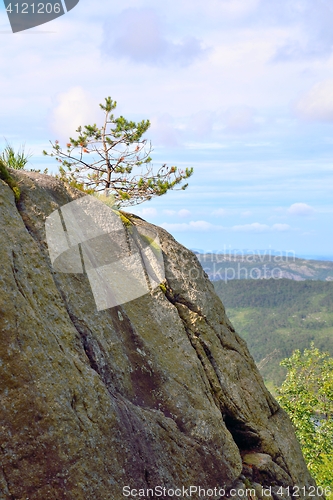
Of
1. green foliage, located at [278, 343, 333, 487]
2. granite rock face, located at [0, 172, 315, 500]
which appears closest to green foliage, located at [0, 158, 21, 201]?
granite rock face, located at [0, 172, 315, 500]

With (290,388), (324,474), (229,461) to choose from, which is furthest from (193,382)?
(290,388)

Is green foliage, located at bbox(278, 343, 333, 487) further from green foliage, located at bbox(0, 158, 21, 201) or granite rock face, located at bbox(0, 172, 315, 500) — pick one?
green foliage, located at bbox(0, 158, 21, 201)

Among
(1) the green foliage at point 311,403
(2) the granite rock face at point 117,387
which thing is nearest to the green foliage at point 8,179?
(2) the granite rock face at point 117,387

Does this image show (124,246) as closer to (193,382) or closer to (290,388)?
(193,382)

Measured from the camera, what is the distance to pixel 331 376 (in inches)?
1591

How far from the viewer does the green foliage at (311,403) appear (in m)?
37.7

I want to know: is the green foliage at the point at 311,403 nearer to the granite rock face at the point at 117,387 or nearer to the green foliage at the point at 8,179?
the granite rock face at the point at 117,387

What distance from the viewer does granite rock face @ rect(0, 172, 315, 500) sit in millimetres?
8094

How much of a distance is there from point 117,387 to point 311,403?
33.5 m

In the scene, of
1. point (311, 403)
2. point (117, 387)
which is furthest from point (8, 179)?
point (311, 403)

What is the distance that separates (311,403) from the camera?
130 ft

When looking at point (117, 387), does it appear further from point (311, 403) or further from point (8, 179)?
point (311, 403)

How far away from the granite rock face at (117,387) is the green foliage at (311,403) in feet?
75.1

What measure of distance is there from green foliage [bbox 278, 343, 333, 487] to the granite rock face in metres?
22.9
